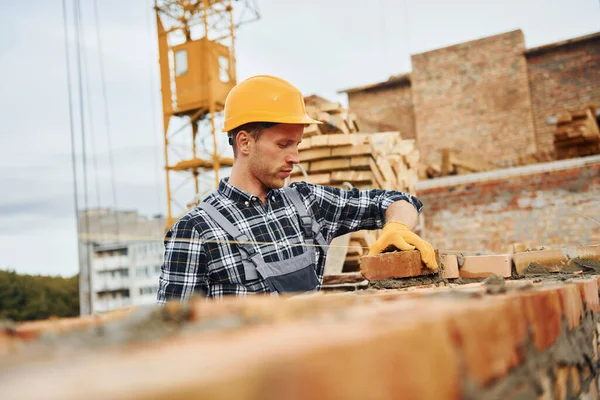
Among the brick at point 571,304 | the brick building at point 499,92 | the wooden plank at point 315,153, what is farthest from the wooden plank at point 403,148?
the brick building at point 499,92

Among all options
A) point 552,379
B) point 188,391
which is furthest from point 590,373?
point 188,391

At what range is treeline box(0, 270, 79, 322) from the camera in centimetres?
212

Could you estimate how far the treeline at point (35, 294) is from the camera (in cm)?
212

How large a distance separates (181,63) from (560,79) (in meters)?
13.1

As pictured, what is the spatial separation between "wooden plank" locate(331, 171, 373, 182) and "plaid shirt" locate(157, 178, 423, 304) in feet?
8.86

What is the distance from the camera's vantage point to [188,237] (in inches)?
104

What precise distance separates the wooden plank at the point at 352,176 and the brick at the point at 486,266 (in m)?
3.15

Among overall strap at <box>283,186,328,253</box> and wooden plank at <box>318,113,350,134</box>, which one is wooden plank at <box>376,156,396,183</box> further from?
overall strap at <box>283,186,328,253</box>

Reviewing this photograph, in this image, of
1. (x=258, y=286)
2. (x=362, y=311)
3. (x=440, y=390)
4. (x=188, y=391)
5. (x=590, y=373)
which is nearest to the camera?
(x=188, y=391)

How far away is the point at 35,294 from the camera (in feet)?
7.80

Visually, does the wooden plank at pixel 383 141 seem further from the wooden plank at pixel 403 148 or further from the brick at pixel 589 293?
the brick at pixel 589 293

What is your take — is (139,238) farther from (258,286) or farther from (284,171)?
(284,171)

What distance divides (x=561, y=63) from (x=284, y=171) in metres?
15.7

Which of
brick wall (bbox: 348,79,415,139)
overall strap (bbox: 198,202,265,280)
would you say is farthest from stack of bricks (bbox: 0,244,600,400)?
brick wall (bbox: 348,79,415,139)
